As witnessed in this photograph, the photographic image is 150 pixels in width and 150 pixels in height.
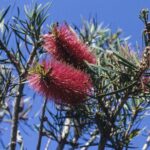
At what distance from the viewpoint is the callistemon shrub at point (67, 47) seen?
973 mm

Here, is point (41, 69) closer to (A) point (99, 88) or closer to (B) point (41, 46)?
(A) point (99, 88)

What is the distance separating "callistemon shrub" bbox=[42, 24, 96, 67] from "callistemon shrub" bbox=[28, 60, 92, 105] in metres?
0.05

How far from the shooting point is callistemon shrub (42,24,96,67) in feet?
3.19

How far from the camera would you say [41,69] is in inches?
36.0

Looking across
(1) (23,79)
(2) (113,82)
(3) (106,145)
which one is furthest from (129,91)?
(1) (23,79)

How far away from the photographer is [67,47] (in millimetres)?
984

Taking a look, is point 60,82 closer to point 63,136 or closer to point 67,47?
point 67,47

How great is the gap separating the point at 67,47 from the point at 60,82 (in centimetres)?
11

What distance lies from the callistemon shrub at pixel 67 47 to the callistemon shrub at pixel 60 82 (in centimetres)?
5

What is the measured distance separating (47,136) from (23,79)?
0.57ft

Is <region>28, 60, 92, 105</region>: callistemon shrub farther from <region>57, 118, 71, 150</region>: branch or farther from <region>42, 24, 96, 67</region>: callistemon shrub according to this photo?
<region>57, 118, 71, 150</region>: branch

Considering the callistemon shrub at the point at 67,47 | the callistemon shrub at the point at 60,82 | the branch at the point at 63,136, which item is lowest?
the branch at the point at 63,136

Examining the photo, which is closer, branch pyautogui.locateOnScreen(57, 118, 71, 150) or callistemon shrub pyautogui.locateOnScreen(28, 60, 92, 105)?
callistemon shrub pyautogui.locateOnScreen(28, 60, 92, 105)

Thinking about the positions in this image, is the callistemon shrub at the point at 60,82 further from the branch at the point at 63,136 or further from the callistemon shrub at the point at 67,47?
the branch at the point at 63,136
